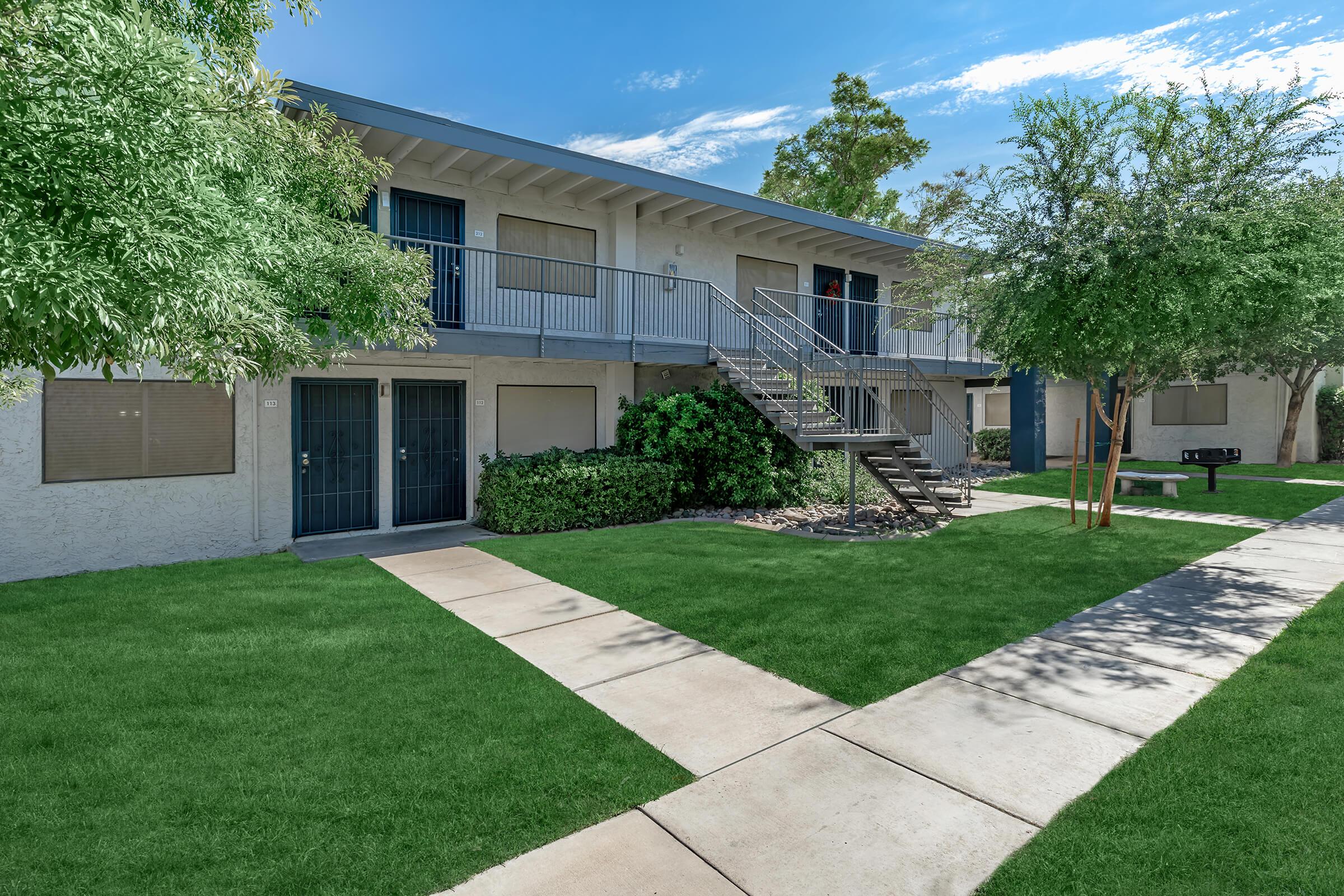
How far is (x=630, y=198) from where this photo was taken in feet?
40.1

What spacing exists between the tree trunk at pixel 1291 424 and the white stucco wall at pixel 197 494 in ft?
65.0

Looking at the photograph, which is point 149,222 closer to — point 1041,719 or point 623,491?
point 1041,719

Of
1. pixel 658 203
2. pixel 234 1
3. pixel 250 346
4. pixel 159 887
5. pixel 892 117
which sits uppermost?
pixel 892 117

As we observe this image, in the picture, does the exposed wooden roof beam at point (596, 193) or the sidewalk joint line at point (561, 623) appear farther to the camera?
the exposed wooden roof beam at point (596, 193)

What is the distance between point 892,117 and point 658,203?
69.7ft

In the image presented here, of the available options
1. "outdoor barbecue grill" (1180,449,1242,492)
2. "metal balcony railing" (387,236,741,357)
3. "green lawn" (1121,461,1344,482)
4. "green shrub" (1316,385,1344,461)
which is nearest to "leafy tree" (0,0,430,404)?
"metal balcony railing" (387,236,741,357)

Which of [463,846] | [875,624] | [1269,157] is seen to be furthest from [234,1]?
[1269,157]

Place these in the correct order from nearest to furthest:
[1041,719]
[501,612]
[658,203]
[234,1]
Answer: [1041,719], [234,1], [501,612], [658,203]

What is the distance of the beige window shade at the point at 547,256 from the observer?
37.7 ft

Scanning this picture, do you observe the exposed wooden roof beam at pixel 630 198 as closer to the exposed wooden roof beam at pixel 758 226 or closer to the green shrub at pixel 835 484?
the exposed wooden roof beam at pixel 758 226

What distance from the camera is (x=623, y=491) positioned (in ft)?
36.3

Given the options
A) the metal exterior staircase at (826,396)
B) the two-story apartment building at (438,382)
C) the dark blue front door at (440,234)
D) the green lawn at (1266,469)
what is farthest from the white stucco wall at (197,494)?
the green lawn at (1266,469)

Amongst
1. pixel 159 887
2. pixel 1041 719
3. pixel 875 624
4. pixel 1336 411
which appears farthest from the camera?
pixel 1336 411

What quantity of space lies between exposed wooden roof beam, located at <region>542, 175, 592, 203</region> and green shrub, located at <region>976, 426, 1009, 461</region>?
16.0 meters
